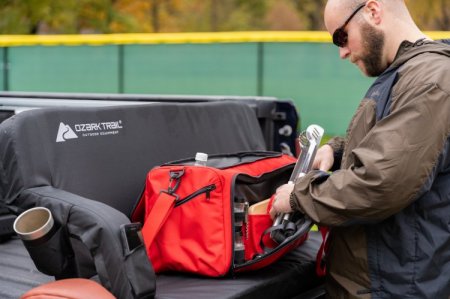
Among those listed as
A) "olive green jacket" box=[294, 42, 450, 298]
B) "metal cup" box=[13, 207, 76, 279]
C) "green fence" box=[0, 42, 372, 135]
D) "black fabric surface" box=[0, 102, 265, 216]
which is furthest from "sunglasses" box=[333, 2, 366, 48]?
"green fence" box=[0, 42, 372, 135]

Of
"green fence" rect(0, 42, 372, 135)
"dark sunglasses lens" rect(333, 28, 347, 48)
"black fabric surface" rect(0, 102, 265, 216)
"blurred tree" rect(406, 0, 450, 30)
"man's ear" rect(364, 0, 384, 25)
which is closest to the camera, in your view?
"man's ear" rect(364, 0, 384, 25)

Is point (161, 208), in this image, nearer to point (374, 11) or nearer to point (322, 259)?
point (322, 259)

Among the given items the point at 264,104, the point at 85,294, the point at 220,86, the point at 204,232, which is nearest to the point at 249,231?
the point at 204,232

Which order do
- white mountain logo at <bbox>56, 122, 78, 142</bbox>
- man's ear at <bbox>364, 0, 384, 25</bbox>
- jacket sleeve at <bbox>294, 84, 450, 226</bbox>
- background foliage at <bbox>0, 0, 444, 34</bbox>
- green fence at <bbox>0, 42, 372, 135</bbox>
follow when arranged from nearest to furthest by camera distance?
jacket sleeve at <bbox>294, 84, 450, 226</bbox> < man's ear at <bbox>364, 0, 384, 25</bbox> < white mountain logo at <bbox>56, 122, 78, 142</bbox> < green fence at <bbox>0, 42, 372, 135</bbox> < background foliage at <bbox>0, 0, 444, 34</bbox>

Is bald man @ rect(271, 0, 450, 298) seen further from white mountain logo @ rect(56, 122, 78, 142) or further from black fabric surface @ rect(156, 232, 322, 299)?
white mountain logo @ rect(56, 122, 78, 142)

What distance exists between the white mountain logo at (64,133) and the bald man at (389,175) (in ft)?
3.03

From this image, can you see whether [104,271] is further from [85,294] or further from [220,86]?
[220,86]

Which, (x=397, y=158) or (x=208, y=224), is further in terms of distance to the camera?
(x=208, y=224)

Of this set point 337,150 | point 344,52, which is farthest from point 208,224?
point 344,52

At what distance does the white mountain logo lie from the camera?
302 cm

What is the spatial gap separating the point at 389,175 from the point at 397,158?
6 cm

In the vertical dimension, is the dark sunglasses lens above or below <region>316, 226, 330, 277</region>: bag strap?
above

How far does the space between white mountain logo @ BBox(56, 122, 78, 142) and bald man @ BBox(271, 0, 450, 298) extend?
0.92 meters

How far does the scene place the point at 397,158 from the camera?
2.41m
